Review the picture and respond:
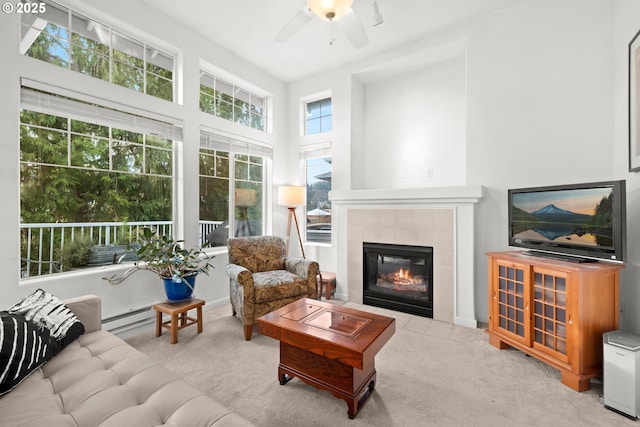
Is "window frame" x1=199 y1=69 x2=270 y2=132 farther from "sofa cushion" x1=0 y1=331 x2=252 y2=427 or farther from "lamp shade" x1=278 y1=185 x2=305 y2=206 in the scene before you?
"sofa cushion" x1=0 y1=331 x2=252 y2=427

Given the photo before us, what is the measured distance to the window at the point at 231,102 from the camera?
12.0 ft

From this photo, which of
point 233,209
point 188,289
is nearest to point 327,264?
point 233,209

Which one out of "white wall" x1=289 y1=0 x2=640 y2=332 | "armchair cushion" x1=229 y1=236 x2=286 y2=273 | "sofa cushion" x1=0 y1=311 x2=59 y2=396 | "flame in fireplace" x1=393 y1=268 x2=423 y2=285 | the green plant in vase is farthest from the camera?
"flame in fireplace" x1=393 y1=268 x2=423 y2=285

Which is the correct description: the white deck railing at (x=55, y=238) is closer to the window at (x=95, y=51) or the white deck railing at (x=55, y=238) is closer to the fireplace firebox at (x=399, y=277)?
the window at (x=95, y=51)

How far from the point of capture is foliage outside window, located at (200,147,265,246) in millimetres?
3650

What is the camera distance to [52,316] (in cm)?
158

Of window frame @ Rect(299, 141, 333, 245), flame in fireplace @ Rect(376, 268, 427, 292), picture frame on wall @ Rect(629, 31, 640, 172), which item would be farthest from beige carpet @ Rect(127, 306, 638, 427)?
window frame @ Rect(299, 141, 333, 245)

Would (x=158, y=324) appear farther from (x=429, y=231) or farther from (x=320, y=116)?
(x=320, y=116)

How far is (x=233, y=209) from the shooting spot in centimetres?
399

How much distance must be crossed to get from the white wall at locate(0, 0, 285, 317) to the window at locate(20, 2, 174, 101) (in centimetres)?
10

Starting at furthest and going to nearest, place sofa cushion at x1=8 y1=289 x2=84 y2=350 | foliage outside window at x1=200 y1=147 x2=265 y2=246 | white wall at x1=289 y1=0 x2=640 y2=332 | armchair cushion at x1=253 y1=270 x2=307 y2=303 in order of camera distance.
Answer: foliage outside window at x1=200 y1=147 x2=265 y2=246 < armchair cushion at x1=253 y1=270 x2=307 y2=303 < white wall at x1=289 y1=0 x2=640 y2=332 < sofa cushion at x1=8 y1=289 x2=84 y2=350

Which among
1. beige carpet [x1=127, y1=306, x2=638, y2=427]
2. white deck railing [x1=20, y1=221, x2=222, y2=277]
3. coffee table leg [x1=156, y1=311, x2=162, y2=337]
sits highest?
white deck railing [x1=20, y1=221, x2=222, y2=277]

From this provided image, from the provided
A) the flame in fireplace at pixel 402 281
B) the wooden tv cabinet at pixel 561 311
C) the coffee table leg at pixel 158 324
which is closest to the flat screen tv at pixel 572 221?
the wooden tv cabinet at pixel 561 311

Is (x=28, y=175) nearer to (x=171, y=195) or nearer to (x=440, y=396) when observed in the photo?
(x=171, y=195)
